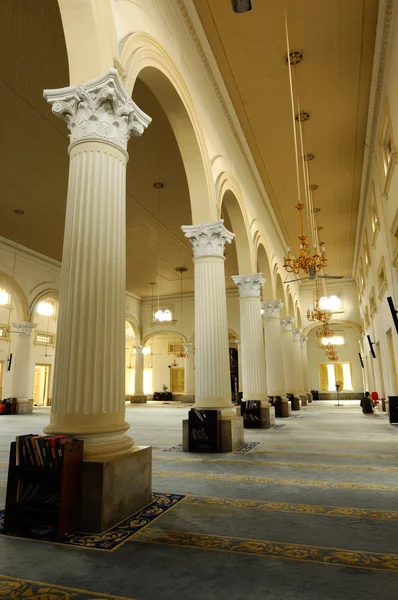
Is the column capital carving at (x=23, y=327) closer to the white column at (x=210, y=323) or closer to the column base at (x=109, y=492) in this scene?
the white column at (x=210, y=323)

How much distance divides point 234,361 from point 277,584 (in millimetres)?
23898

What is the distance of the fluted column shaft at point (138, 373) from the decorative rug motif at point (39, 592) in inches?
901

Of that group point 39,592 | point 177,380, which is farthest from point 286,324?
point 39,592

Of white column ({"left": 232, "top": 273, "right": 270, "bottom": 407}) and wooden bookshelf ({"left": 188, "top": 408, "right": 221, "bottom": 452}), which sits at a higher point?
white column ({"left": 232, "top": 273, "right": 270, "bottom": 407})

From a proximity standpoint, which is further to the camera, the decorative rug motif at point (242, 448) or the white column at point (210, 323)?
the white column at point (210, 323)

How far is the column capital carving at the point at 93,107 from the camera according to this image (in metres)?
4.00

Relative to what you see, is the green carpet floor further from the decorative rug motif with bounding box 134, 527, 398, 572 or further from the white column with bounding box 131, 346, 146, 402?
A: the white column with bounding box 131, 346, 146, 402

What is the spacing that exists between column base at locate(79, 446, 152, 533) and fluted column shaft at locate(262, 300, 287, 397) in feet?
32.9

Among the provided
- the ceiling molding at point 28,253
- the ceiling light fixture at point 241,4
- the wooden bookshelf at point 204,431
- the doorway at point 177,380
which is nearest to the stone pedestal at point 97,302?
the ceiling light fixture at point 241,4

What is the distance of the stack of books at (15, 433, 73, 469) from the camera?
10.3ft

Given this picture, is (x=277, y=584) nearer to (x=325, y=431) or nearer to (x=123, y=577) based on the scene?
(x=123, y=577)

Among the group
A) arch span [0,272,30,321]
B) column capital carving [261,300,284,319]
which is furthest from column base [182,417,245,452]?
arch span [0,272,30,321]

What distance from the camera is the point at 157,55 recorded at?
5.85m

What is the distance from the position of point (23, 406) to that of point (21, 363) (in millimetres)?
1724
